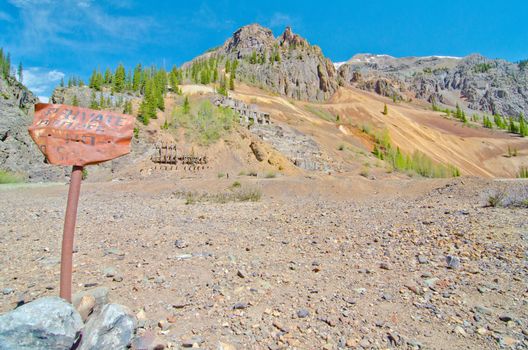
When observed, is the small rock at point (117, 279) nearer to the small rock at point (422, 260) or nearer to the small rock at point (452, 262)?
the small rock at point (422, 260)

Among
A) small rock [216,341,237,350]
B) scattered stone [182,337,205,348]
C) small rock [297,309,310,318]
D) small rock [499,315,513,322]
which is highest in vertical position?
small rock [499,315,513,322]

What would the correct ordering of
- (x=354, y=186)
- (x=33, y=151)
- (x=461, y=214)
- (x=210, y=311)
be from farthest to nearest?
1. (x=33, y=151)
2. (x=354, y=186)
3. (x=461, y=214)
4. (x=210, y=311)

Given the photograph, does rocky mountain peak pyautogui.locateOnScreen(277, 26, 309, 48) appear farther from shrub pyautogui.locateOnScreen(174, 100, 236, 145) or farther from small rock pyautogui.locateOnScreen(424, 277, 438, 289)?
small rock pyautogui.locateOnScreen(424, 277, 438, 289)

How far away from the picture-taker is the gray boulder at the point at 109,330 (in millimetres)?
2851

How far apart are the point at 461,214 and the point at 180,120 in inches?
1138

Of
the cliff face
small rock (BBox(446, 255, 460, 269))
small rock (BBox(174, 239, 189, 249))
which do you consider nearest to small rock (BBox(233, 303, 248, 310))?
small rock (BBox(174, 239, 189, 249))

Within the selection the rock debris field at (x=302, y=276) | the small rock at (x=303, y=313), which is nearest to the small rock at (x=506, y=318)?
the rock debris field at (x=302, y=276)

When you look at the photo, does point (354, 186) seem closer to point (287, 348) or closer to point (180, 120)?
point (287, 348)

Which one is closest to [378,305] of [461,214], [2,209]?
[461,214]

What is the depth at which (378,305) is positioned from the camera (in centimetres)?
407

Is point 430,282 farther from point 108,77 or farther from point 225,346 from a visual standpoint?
point 108,77

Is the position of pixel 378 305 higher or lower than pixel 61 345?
lower

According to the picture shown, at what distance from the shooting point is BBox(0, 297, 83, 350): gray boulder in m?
2.60

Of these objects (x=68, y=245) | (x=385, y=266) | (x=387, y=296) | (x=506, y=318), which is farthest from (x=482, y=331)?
(x=68, y=245)
